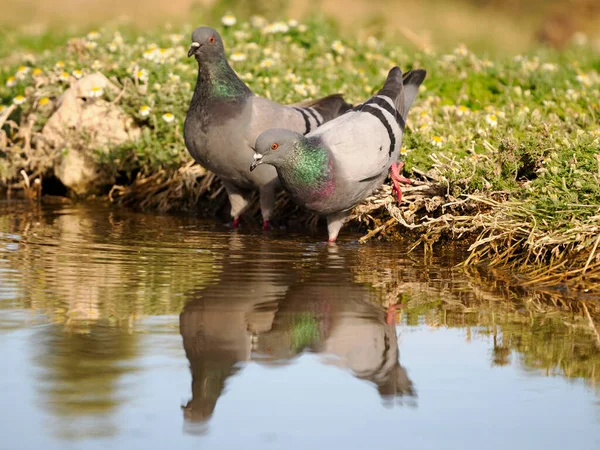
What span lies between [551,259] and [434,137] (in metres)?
2.11

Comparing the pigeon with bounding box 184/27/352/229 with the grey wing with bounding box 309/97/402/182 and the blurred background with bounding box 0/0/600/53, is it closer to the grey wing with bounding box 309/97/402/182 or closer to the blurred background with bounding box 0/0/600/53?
the grey wing with bounding box 309/97/402/182

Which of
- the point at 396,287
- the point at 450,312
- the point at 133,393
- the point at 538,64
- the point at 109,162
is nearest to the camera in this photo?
the point at 133,393

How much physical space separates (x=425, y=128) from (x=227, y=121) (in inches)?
63.9

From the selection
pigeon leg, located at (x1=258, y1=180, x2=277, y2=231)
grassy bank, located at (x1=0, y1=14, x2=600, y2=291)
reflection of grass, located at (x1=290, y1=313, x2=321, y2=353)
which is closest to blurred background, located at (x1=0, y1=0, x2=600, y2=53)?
grassy bank, located at (x1=0, y1=14, x2=600, y2=291)

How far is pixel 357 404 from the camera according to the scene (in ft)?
11.8

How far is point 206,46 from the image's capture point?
7117 millimetres

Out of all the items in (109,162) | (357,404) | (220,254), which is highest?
(109,162)

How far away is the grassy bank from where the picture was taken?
5.83 meters

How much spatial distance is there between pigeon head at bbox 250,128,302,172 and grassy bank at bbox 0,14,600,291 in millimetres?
898

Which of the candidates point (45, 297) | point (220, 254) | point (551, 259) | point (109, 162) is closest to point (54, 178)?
point (109, 162)

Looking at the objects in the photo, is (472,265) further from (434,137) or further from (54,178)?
(54,178)

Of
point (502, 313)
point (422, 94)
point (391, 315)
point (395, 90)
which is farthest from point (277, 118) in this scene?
point (502, 313)

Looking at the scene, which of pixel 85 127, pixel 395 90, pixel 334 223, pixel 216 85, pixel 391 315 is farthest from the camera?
pixel 85 127

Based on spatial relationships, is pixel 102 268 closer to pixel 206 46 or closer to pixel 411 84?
pixel 206 46
